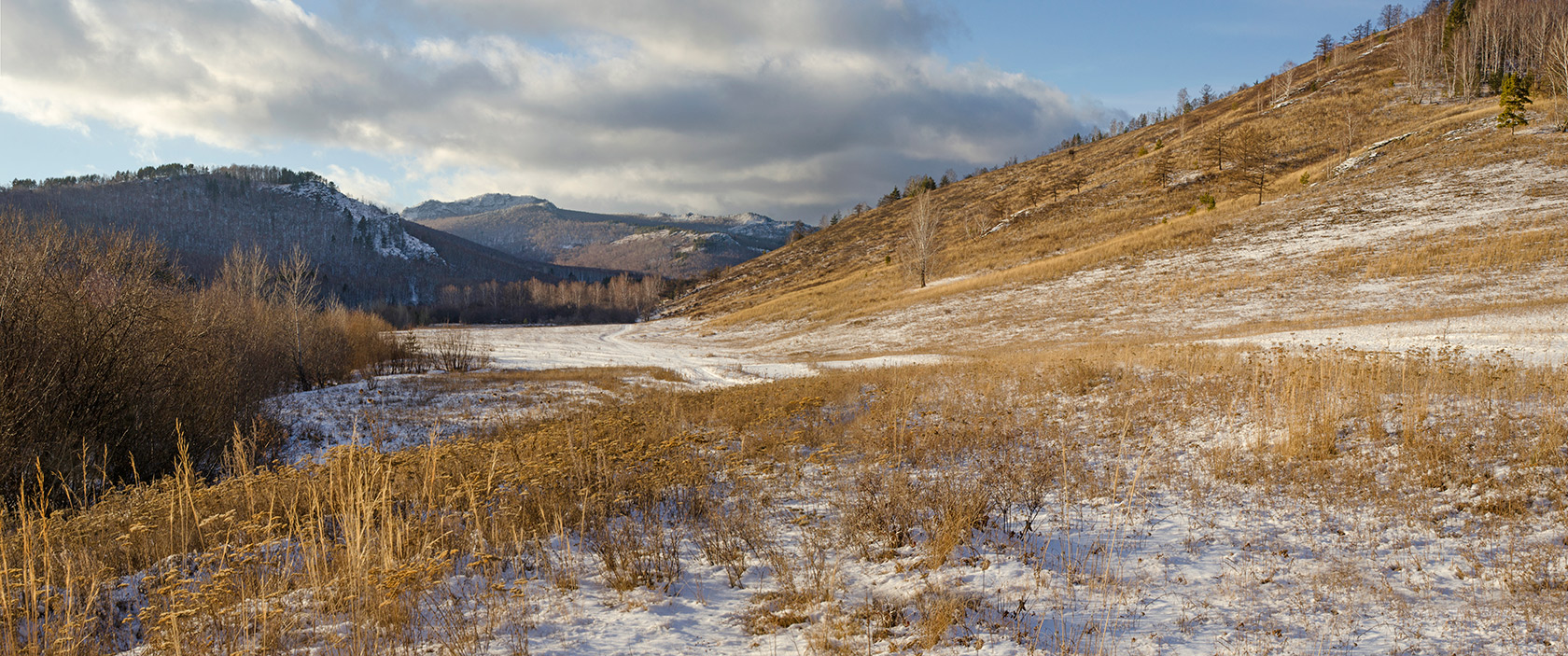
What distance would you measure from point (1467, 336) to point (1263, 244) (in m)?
25.4

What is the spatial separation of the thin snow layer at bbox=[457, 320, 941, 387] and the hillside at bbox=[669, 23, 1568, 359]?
5.26 metres

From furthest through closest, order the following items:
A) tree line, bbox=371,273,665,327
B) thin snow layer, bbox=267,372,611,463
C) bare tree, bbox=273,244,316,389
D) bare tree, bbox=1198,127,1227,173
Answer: tree line, bbox=371,273,665,327, bare tree, bbox=1198,127,1227,173, bare tree, bbox=273,244,316,389, thin snow layer, bbox=267,372,611,463

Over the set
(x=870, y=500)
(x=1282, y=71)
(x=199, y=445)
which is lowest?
(x=199, y=445)

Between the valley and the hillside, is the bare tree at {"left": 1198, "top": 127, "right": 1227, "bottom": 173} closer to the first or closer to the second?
the hillside

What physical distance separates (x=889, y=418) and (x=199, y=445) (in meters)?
14.1

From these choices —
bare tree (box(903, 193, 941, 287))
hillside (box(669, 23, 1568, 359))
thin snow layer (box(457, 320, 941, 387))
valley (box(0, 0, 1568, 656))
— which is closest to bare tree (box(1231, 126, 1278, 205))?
hillside (box(669, 23, 1568, 359))

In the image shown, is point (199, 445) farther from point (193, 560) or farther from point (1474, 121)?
point (1474, 121)

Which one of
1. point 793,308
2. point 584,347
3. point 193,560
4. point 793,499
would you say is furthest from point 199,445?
point 793,308

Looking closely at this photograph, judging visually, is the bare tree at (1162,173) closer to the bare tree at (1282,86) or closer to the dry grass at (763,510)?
the bare tree at (1282,86)

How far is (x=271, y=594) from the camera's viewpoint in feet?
14.9

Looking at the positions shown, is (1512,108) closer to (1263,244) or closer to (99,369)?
(1263,244)

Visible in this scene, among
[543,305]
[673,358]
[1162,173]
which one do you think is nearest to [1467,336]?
[673,358]

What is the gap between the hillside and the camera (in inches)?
990

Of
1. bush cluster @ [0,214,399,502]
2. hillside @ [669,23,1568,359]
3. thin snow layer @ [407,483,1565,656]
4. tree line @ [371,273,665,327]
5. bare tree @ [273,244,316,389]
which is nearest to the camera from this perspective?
thin snow layer @ [407,483,1565,656]
